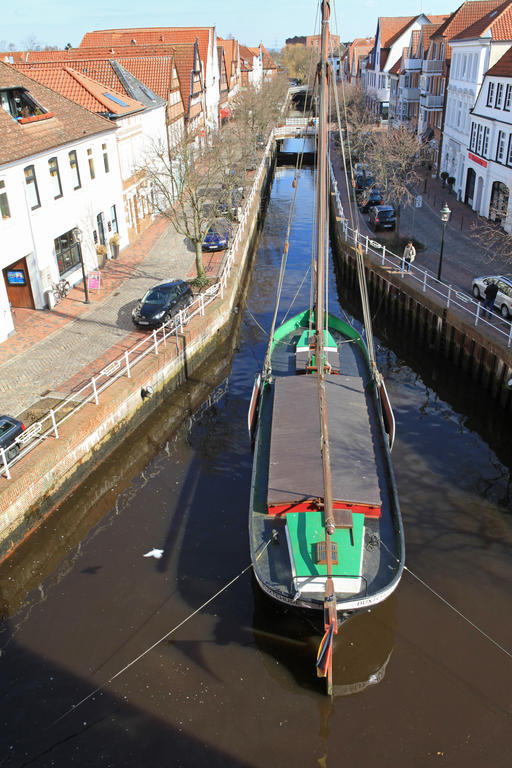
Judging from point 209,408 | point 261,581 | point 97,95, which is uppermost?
point 97,95

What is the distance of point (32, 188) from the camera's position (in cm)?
2528

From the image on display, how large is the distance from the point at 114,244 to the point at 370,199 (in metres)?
20.1

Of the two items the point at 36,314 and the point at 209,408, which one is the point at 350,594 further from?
the point at 36,314

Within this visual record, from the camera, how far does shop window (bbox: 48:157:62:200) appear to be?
2705cm

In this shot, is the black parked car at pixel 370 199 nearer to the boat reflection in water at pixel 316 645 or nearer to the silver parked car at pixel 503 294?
the silver parked car at pixel 503 294

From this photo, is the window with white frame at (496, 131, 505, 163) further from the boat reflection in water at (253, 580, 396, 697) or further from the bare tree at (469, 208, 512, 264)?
the boat reflection in water at (253, 580, 396, 697)

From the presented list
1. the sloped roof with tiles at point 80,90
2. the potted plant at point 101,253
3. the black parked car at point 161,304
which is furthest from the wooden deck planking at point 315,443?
the sloped roof with tiles at point 80,90

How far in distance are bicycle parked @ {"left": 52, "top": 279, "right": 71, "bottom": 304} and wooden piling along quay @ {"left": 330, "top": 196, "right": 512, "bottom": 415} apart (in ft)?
51.4

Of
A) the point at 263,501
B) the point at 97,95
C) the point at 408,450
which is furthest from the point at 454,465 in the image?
the point at 97,95

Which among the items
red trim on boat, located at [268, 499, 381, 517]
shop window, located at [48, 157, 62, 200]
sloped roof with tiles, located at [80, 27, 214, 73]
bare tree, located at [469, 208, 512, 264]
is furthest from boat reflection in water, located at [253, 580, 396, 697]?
sloped roof with tiles, located at [80, 27, 214, 73]

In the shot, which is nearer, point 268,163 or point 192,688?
point 192,688

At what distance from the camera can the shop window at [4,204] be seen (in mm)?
22688

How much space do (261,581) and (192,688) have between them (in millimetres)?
2484

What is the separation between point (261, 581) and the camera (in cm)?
1213
